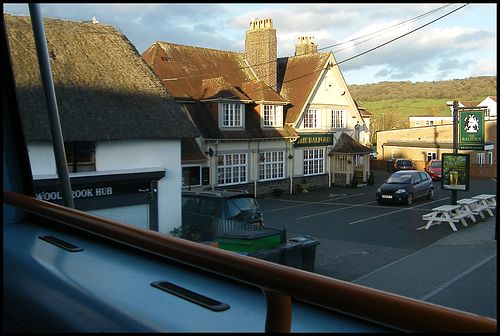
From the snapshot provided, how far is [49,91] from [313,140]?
15037mm

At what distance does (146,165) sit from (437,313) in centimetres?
904

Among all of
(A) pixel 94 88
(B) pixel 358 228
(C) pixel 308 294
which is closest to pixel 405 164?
(B) pixel 358 228

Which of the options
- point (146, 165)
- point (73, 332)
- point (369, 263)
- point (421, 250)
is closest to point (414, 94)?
point (73, 332)

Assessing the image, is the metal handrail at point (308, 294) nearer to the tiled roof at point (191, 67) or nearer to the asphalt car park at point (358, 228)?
the asphalt car park at point (358, 228)

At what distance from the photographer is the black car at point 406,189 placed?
31.9 ft

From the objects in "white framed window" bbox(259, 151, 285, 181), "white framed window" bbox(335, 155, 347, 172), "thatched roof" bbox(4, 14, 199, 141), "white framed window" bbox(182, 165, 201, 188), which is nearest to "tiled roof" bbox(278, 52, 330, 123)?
"white framed window" bbox(259, 151, 285, 181)

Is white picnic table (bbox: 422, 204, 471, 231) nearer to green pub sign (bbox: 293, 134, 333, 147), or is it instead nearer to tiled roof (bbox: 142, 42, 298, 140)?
tiled roof (bbox: 142, 42, 298, 140)

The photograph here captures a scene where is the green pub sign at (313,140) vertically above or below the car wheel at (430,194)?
above

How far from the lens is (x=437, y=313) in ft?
1.94

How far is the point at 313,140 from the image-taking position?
1734cm

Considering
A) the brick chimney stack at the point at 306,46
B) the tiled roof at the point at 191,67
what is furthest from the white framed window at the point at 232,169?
the brick chimney stack at the point at 306,46

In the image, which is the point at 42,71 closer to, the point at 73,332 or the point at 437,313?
the point at 73,332

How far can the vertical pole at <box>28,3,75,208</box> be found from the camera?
2.59m

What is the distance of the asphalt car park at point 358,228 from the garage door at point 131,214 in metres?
2.36
